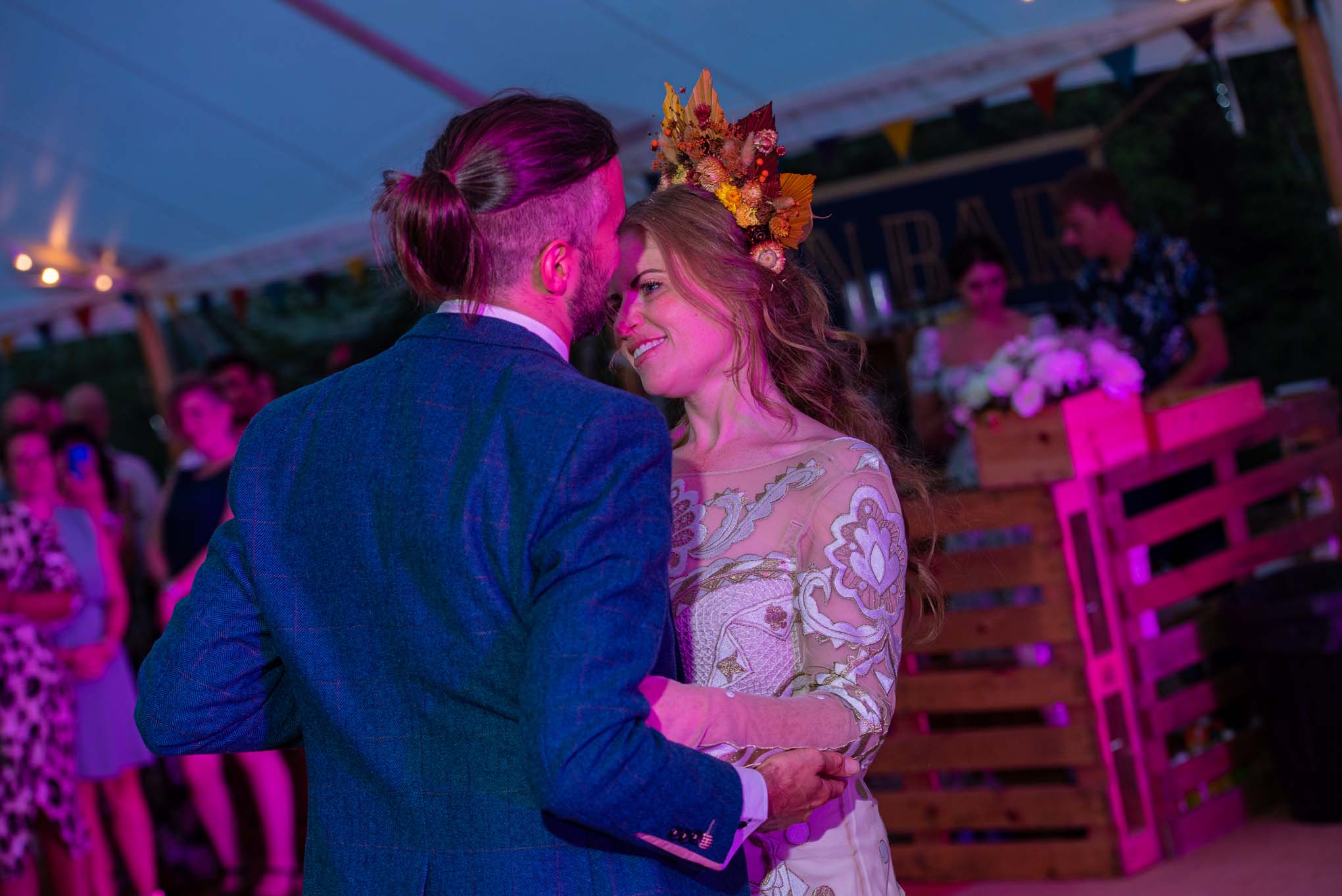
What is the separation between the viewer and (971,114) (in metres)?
5.52

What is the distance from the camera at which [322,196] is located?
22.2ft

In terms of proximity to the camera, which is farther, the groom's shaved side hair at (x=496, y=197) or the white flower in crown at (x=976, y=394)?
the white flower in crown at (x=976, y=394)

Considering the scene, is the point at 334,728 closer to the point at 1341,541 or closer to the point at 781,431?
the point at 781,431

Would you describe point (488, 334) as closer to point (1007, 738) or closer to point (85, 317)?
point (1007, 738)

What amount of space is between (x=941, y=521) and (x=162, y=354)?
6.46 meters

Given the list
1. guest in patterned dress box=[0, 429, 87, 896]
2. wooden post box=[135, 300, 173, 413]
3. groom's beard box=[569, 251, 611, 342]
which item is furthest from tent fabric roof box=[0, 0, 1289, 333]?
groom's beard box=[569, 251, 611, 342]

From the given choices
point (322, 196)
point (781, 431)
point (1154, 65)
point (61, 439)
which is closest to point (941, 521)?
point (781, 431)

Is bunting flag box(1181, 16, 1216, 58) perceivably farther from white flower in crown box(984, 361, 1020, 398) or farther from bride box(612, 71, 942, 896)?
bride box(612, 71, 942, 896)

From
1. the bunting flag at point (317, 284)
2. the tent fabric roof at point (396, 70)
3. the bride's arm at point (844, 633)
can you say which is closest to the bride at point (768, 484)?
the bride's arm at point (844, 633)

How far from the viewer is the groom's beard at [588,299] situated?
1520mm

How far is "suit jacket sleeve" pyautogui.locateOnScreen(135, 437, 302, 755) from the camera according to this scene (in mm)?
1560

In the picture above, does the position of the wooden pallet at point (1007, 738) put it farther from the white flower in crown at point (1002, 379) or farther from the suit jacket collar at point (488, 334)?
the suit jacket collar at point (488, 334)

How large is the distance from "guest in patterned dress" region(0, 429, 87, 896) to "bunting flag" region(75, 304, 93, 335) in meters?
3.32

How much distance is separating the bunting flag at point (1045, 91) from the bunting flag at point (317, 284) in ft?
13.2
